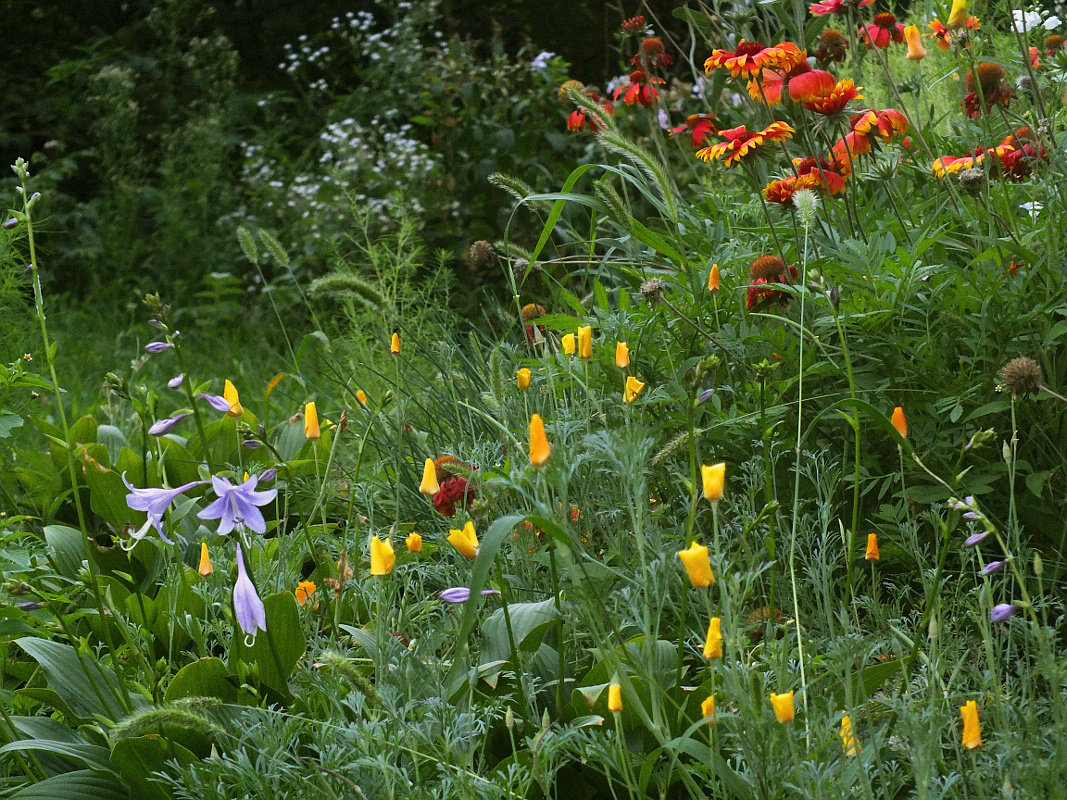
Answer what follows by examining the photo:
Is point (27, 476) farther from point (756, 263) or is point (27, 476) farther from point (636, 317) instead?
point (756, 263)

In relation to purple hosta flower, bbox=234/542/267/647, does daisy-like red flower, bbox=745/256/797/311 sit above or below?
below

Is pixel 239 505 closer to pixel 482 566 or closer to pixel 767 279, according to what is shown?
pixel 482 566

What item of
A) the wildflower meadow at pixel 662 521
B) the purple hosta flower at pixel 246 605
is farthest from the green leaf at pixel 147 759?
the purple hosta flower at pixel 246 605

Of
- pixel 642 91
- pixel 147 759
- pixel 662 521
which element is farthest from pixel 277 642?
pixel 642 91

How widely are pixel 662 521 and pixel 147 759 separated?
103 centimetres

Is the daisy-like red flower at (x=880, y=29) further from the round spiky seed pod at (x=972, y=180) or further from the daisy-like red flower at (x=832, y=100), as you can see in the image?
the round spiky seed pod at (x=972, y=180)

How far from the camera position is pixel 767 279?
192 cm

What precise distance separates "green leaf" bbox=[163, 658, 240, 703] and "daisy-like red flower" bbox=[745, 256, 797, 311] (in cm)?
110

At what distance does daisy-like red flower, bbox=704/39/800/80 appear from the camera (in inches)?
77.2

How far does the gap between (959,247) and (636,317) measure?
65 cm

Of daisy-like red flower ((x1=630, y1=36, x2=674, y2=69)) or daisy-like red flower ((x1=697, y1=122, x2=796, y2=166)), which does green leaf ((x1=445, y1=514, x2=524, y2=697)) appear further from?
daisy-like red flower ((x1=630, y1=36, x2=674, y2=69))

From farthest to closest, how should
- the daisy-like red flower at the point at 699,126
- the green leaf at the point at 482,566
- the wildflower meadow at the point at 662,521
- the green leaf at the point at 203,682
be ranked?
the daisy-like red flower at the point at 699,126, the green leaf at the point at 203,682, the wildflower meadow at the point at 662,521, the green leaf at the point at 482,566

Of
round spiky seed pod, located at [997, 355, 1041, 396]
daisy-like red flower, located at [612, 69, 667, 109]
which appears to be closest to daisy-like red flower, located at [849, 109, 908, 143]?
round spiky seed pod, located at [997, 355, 1041, 396]

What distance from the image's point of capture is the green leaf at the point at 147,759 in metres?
1.40
